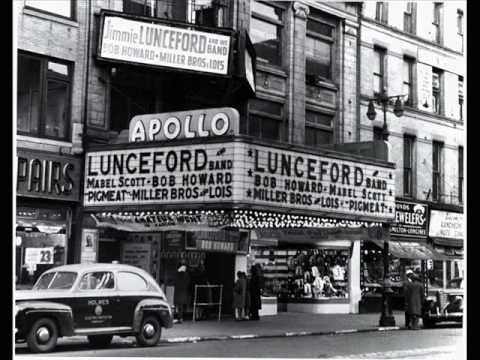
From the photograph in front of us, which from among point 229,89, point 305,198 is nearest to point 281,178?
point 305,198

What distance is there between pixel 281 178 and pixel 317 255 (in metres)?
9.52

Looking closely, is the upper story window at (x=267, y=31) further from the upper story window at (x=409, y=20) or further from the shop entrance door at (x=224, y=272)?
the shop entrance door at (x=224, y=272)

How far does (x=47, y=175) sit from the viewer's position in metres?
19.9

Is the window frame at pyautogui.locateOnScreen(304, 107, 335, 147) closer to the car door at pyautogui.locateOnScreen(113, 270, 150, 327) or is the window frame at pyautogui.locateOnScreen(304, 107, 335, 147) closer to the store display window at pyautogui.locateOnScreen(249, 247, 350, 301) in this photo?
the store display window at pyautogui.locateOnScreen(249, 247, 350, 301)

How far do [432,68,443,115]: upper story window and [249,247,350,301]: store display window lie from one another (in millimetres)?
6402

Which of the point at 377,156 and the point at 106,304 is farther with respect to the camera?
the point at 377,156

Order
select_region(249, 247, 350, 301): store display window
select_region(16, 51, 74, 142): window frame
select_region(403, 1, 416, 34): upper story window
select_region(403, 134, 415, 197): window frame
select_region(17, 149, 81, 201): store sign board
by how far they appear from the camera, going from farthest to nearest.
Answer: select_region(403, 134, 415, 197): window frame < select_region(403, 1, 416, 34): upper story window < select_region(249, 247, 350, 301): store display window < select_region(16, 51, 74, 142): window frame < select_region(17, 149, 81, 201): store sign board

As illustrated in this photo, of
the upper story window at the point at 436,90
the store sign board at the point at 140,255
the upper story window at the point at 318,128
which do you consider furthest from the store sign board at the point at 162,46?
the upper story window at the point at 436,90

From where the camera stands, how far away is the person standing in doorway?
75.0 feet

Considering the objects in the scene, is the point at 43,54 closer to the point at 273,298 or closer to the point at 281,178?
the point at 281,178

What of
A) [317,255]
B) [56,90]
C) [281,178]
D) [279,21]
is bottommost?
[317,255]

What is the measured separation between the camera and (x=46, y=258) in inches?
765

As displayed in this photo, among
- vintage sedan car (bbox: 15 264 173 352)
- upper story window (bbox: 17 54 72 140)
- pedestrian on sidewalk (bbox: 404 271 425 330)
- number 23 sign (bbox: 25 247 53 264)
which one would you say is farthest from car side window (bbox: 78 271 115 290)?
pedestrian on sidewalk (bbox: 404 271 425 330)

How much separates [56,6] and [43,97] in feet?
7.59
